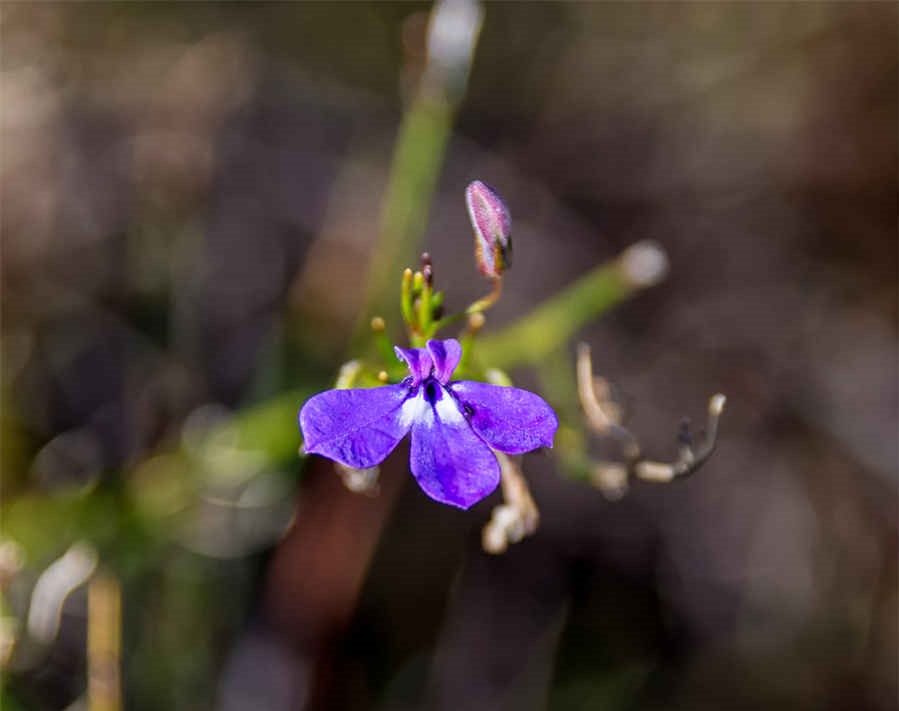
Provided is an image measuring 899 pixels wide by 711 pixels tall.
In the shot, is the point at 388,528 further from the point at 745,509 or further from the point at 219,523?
the point at 745,509

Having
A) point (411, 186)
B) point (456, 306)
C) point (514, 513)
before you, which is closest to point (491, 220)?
point (514, 513)

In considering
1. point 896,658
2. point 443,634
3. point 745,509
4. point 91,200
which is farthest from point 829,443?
point 91,200

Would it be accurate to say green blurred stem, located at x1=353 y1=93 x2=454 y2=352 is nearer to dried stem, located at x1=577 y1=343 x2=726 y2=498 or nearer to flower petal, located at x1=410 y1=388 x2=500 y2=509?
dried stem, located at x1=577 y1=343 x2=726 y2=498

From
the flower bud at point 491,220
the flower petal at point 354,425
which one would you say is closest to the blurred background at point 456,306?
the flower bud at point 491,220

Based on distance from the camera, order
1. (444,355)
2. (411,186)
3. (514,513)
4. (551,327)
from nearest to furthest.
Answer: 1. (444,355)
2. (514,513)
3. (551,327)
4. (411,186)

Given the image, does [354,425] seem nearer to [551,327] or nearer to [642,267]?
[551,327]

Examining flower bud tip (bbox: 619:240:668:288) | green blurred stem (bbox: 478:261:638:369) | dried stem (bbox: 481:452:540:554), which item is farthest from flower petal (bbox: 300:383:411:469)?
flower bud tip (bbox: 619:240:668:288)

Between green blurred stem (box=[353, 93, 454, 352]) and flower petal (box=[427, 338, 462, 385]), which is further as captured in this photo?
green blurred stem (box=[353, 93, 454, 352])
